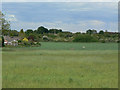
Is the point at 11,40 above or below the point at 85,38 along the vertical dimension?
below

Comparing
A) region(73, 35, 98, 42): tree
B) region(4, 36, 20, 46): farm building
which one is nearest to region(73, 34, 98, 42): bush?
region(73, 35, 98, 42): tree

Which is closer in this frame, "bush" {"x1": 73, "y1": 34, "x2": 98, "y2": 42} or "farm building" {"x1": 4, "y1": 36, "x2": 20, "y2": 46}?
"bush" {"x1": 73, "y1": 34, "x2": 98, "y2": 42}

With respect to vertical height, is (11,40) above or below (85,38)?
below

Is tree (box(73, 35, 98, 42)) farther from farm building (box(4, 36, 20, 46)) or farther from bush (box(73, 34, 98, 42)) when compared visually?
farm building (box(4, 36, 20, 46))

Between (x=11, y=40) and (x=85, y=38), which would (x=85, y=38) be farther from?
(x=11, y=40)

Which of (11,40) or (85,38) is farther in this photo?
(11,40)

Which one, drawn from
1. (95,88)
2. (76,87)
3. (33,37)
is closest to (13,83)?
(76,87)

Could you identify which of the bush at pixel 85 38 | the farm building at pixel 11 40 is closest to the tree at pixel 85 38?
the bush at pixel 85 38

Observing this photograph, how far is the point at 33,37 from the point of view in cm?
3778

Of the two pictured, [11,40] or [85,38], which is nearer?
[85,38]

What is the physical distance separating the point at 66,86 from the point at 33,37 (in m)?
29.5

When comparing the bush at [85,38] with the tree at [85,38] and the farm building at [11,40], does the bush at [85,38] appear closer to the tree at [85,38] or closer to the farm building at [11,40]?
the tree at [85,38]

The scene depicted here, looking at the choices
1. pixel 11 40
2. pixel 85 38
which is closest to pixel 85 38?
pixel 85 38

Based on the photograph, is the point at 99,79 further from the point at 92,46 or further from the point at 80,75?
the point at 92,46
